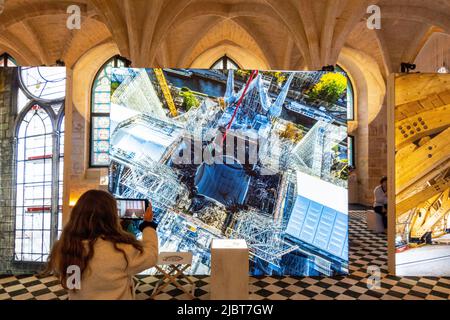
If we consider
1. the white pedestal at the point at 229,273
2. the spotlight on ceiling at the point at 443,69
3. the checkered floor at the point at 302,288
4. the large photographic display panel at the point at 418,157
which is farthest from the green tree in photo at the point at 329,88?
the spotlight on ceiling at the point at 443,69

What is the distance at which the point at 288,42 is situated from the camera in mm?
13547

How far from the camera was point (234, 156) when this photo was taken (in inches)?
195

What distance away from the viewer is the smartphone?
4629mm

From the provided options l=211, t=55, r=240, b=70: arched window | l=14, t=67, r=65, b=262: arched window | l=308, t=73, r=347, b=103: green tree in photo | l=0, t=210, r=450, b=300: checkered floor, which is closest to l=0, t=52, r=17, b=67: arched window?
l=211, t=55, r=240, b=70: arched window

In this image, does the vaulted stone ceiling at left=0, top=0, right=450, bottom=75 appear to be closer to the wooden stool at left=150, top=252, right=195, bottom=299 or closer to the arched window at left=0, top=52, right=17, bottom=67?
the arched window at left=0, top=52, right=17, bottom=67

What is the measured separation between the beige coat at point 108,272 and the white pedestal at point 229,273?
1.97 m

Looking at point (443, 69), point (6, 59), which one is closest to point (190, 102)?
point (443, 69)

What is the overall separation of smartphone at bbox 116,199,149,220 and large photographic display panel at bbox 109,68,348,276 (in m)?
0.22

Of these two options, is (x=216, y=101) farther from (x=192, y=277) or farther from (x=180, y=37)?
(x=180, y=37)

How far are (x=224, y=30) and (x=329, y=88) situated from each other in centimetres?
1096

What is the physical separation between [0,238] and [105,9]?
23.5ft

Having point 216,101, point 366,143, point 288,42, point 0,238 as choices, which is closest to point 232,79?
point 216,101

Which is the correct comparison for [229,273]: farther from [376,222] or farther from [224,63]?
[224,63]
